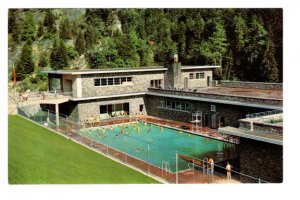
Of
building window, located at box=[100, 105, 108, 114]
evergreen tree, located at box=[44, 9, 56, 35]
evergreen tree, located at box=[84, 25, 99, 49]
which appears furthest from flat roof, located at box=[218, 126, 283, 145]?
evergreen tree, located at box=[44, 9, 56, 35]

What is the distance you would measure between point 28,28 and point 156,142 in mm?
41031

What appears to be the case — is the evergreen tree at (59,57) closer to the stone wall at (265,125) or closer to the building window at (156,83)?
the building window at (156,83)

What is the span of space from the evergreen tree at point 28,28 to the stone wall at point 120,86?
99.5 ft

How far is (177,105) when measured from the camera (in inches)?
1229

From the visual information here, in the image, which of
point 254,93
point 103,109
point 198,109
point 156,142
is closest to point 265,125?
point 156,142

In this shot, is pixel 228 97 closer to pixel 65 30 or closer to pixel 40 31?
pixel 65 30

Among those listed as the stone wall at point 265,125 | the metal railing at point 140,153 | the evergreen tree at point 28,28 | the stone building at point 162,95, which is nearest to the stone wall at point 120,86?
the stone building at point 162,95

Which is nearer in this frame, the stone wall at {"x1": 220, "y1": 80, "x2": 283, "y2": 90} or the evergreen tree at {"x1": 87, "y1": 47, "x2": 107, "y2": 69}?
the stone wall at {"x1": 220, "y1": 80, "x2": 283, "y2": 90}

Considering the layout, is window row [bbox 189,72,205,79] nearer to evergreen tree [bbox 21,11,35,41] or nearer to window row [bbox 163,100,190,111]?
window row [bbox 163,100,190,111]

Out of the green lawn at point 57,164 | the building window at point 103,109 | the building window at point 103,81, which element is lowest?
the green lawn at point 57,164

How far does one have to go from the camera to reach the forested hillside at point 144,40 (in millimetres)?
46750

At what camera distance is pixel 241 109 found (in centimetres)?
2516

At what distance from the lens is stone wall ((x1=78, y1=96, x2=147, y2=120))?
31469 millimetres
